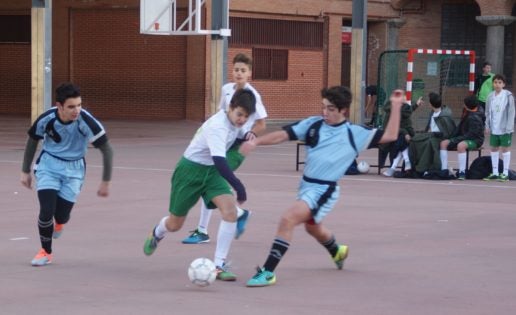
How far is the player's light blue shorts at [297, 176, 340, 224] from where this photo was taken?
8.98 meters

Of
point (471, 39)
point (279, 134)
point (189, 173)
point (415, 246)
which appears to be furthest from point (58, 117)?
point (471, 39)

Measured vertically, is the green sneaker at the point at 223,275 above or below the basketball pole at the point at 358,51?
below

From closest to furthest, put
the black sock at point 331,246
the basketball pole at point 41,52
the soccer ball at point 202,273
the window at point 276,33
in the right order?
the soccer ball at point 202,273 < the black sock at point 331,246 < the basketball pole at point 41,52 < the window at point 276,33

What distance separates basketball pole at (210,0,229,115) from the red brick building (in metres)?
7.87

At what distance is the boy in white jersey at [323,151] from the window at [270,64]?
26.8 metres

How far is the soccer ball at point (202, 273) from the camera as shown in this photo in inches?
335

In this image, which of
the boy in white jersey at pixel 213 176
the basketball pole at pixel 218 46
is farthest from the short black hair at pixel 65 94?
the basketball pole at pixel 218 46

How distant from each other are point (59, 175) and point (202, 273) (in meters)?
1.85

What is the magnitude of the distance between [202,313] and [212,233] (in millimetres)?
4178

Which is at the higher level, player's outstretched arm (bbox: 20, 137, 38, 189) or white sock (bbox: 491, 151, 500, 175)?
player's outstretched arm (bbox: 20, 137, 38, 189)

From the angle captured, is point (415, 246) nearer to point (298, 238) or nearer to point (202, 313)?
point (298, 238)

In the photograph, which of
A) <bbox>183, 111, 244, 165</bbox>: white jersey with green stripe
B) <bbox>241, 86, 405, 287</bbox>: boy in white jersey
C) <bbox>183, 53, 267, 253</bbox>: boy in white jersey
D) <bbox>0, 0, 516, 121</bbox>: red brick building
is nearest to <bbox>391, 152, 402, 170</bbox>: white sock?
<bbox>183, 53, 267, 253</bbox>: boy in white jersey

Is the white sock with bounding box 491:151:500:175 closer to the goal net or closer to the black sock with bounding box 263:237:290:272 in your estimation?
the goal net

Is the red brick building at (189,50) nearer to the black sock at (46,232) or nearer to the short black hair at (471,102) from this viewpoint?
the short black hair at (471,102)
